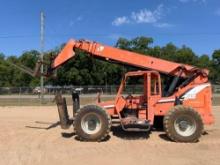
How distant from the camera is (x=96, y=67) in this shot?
246ft

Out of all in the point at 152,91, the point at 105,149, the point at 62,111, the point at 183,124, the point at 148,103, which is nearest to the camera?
the point at 105,149

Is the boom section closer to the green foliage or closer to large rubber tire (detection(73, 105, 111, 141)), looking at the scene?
large rubber tire (detection(73, 105, 111, 141))

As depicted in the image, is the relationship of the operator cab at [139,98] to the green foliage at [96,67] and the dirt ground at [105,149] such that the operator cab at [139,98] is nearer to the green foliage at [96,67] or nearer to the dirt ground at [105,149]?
the dirt ground at [105,149]

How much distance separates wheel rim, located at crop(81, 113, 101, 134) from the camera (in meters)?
13.9

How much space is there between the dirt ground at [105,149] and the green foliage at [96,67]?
42.1 m

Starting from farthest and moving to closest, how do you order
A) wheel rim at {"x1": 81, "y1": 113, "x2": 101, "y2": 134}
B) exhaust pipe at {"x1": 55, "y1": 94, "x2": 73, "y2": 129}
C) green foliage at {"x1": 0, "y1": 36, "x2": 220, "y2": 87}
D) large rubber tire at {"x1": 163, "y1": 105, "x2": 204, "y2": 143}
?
green foliage at {"x1": 0, "y1": 36, "x2": 220, "y2": 87}
exhaust pipe at {"x1": 55, "y1": 94, "x2": 73, "y2": 129}
wheel rim at {"x1": 81, "y1": 113, "x2": 101, "y2": 134}
large rubber tire at {"x1": 163, "y1": 105, "x2": 204, "y2": 143}

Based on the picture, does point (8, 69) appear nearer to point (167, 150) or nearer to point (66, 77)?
point (66, 77)

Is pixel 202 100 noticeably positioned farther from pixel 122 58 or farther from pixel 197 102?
pixel 122 58

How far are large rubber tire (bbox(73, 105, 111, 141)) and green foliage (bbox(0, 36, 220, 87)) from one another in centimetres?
4303

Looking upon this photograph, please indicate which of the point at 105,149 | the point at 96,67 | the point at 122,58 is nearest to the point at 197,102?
the point at 122,58

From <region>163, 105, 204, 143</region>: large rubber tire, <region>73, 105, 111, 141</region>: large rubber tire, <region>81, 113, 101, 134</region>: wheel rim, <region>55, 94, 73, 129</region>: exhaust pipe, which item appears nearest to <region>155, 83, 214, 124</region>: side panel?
<region>163, 105, 204, 143</region>: large rubber tire

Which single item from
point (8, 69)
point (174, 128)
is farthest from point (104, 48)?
point (8, 69)

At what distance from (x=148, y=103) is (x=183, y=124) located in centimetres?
146

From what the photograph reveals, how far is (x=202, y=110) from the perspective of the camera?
14422 millimetres
